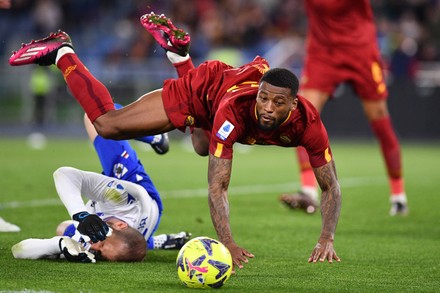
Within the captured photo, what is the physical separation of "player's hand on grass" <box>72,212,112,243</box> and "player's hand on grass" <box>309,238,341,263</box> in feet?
4.69

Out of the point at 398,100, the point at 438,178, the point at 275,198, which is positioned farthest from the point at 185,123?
the point at 398,100

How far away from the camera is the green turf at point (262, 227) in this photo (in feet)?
19.2

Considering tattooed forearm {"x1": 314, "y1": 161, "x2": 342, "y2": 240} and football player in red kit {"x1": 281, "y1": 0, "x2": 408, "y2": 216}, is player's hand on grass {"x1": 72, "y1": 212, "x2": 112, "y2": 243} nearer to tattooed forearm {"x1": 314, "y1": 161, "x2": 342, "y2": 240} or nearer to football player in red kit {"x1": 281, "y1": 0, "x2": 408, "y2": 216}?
tattooed forearm {"x1": 314, "y1": 161, "x2": 342, "y2": 240}

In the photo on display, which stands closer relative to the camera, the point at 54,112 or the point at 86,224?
the point at 86,224

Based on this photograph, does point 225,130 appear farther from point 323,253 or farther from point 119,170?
point 119,170

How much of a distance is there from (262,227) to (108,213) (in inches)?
93.2

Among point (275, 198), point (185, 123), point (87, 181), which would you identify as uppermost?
point (185, 123)

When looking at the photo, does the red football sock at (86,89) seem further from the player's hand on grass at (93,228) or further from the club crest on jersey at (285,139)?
the club crest on jersey at (285,139)

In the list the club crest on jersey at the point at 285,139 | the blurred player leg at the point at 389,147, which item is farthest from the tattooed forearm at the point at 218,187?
the blurred player leg at the point at 389,147

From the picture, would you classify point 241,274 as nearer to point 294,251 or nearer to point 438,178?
point 294,251

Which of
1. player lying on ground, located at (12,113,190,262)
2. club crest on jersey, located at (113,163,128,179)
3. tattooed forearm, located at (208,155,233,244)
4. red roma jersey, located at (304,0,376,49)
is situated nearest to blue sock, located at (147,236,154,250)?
player lying on ground, located at (12,113,190,262)

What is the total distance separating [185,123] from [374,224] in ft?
10.2

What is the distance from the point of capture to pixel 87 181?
274 inches

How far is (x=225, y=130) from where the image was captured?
6.23 m
